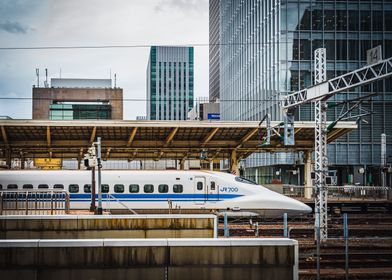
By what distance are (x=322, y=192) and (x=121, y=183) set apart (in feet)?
35.4

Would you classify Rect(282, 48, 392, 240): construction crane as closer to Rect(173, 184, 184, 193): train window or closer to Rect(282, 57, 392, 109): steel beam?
Rect(282, 57, 392, 109): steel beam

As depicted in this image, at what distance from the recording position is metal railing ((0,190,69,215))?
64.6 feet

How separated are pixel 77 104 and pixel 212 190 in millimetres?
65610

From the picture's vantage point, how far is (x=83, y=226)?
15.2 meters

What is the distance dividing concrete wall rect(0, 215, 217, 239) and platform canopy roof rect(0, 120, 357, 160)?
13.9 meters

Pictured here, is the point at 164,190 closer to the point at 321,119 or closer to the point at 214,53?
the point at 321,119

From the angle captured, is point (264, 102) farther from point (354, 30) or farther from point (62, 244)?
point (62, 244)

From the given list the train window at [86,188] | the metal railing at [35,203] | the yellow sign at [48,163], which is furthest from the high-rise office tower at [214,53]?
the metal railing at [35,203]

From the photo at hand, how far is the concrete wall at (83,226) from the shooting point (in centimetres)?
1509

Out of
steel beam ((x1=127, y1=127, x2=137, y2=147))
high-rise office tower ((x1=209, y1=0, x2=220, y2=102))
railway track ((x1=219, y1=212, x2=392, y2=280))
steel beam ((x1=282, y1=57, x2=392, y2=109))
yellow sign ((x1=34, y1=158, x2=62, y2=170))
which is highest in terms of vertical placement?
high-rise office tower ((x1=209, y1=0, x2=220, y2=102))

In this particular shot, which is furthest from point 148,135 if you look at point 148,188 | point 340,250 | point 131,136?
point 340,250

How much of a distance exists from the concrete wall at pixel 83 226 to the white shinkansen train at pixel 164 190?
31.9 feet

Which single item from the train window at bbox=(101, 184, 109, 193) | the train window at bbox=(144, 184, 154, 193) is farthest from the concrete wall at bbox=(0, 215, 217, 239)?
the train window at bbox=(101, 184, 109, 193)

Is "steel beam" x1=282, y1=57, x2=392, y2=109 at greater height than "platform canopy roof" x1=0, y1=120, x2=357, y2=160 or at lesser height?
greater
